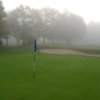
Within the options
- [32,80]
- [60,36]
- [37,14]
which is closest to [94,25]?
[60,36]

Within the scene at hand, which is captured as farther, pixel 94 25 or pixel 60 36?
pixel 94 25

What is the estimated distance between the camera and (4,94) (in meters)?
12.4

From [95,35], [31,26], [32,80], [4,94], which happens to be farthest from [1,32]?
[95,35]

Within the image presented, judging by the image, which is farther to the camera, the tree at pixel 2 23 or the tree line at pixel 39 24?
the tree line at pixel 39 24

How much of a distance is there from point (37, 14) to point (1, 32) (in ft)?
88.0

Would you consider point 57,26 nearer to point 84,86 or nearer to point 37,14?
point 37,14

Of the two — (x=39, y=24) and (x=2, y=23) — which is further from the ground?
(x=39, y=24)

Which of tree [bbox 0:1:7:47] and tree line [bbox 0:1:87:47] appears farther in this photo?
tree line [bbox 0:1:87:47]

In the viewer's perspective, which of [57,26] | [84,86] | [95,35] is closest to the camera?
[84,86]

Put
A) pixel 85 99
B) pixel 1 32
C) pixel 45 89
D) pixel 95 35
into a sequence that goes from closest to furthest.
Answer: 1. pixel 85 99
2. pixel 45 89
3. pixel 1 32
4. pixel 95 35

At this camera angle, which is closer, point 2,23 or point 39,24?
point 2,23

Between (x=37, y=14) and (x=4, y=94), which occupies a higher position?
(x=37, y=14)

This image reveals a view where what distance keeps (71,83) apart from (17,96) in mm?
4362

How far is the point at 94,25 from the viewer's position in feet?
481
